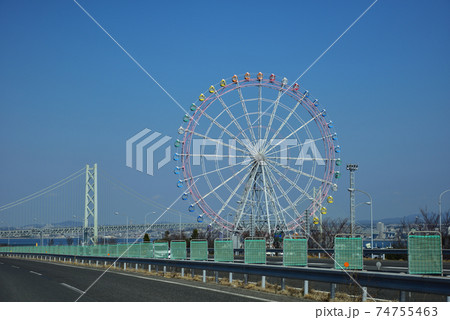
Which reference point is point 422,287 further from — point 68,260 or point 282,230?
point 68,260

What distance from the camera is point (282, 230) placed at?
48500 mm

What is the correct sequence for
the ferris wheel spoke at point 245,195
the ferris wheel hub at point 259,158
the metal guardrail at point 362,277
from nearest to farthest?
the metal guardrail at point 362,277
the ferris wheel spoke at point 245,195
the ferris wheel hub at point 259,158

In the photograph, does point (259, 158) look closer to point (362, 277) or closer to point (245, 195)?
point (245, 195)

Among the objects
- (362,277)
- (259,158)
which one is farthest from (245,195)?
(362,277)

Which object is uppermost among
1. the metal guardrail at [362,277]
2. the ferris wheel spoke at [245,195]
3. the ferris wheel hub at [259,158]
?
the ferris wheel hub at [259,158]

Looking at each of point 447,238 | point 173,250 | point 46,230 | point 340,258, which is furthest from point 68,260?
point 46,230

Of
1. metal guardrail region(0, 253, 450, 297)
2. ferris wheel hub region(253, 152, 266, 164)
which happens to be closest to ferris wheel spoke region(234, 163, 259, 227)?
ferris wheel hub region(253, 152, 266, 164)

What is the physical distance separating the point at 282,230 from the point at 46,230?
259ft

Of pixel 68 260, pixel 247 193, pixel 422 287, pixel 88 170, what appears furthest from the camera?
pixel 88 170

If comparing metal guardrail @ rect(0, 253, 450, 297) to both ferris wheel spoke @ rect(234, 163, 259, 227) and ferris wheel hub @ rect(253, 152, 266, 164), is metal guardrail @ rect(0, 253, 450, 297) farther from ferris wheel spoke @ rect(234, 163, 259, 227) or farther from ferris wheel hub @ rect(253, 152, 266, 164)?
ferris wheel hub @ rect(253, 152, 266, 164)

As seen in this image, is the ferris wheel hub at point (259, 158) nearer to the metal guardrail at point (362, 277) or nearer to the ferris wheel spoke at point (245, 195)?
the ferris wheel spoke at point (245, 195)

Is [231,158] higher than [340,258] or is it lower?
higher

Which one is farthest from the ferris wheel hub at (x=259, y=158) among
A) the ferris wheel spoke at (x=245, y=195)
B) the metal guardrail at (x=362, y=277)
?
the metal guardrail at (x=362, y=277)
